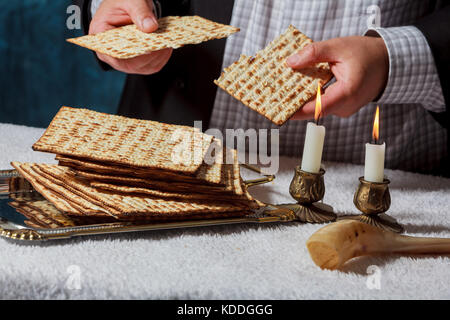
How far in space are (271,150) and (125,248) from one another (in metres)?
0.75

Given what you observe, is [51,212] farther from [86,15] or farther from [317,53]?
[86,15]

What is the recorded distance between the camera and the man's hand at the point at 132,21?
1225 millimetres

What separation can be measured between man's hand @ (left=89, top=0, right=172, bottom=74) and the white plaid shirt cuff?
51 centimetres

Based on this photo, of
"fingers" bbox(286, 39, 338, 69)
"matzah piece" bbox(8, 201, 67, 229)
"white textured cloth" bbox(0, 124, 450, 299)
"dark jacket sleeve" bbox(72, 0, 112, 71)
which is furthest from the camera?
"dark jacket sleeve" bbox(72, 0, 112, 71)

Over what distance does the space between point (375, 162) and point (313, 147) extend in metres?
0.10

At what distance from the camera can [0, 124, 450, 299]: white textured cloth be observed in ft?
1.97

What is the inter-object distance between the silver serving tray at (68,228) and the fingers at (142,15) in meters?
0.48

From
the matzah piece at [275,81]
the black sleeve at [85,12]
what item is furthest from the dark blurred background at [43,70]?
the matzah piece at [275,81]

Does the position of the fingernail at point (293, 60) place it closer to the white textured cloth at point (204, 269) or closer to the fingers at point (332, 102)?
the fingers at point (332, 102)

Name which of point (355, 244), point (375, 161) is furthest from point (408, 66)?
point (355, 244)

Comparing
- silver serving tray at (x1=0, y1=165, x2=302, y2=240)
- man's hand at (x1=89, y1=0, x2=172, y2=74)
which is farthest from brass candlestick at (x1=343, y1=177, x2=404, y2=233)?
man's hand at (x1=89, y1=0, x2=172, y2=74)

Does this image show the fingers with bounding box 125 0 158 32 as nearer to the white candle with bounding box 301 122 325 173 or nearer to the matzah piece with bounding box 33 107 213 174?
the matzah piece with bounding box 33 107 213 174

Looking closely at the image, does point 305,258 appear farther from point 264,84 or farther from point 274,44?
point 274,44

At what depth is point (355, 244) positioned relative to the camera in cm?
71
